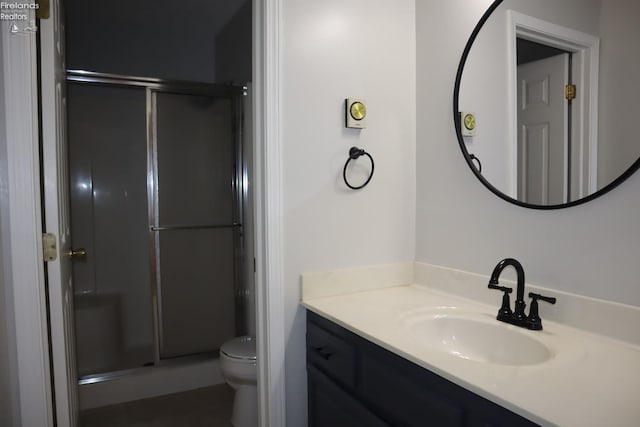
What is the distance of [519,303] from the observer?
4.02 ft

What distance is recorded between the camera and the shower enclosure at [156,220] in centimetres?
279

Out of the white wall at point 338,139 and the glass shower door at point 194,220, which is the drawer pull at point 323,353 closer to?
the white wall at point 338,139

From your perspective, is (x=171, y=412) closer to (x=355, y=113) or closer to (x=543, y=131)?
(x=355, y=113)

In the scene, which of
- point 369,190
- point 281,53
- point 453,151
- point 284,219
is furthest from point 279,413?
point 281,53

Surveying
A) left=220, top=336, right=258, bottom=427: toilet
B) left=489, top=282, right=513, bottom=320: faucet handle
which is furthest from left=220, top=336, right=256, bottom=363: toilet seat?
left=489, top=282, right=513, bottom=320: faucet handle

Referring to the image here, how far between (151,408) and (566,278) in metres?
2.30

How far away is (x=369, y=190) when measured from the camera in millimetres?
1653

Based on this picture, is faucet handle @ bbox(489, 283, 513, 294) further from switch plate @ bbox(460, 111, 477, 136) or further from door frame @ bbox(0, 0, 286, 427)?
door frame @ bbox(0, 0, 286, 427)

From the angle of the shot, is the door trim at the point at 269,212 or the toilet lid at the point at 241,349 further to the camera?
the toilet lid at the point at 241,349

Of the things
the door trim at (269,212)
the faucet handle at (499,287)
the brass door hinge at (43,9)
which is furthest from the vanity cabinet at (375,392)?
the brass door hinge at (43,9)

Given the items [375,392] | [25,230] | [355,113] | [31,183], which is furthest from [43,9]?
[375,392]

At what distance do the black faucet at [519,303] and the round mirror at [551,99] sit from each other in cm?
22

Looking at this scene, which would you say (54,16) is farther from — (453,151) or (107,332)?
(107,332)

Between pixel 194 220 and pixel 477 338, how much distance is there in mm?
2161
